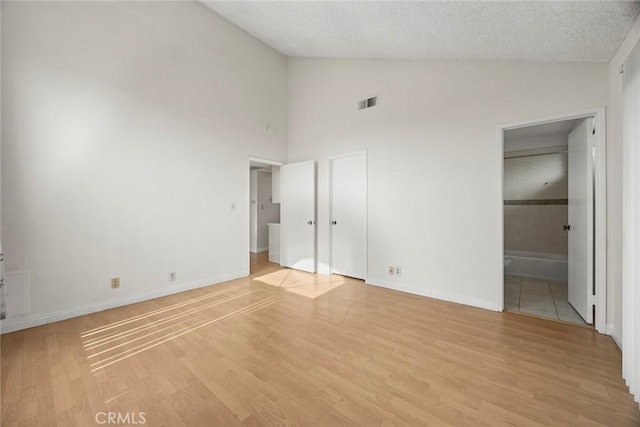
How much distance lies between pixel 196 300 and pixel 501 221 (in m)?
3.76

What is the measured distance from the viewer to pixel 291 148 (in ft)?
16.5

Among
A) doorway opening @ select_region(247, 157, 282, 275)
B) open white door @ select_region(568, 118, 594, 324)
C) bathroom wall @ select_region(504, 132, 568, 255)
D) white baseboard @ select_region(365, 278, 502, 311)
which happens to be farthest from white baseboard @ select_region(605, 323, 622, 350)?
doorway opening @ select_region(247, 157, 282, 275)

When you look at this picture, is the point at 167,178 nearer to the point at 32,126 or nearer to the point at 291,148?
the point at 32,126

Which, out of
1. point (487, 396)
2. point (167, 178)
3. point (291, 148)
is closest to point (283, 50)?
point (291, 148)

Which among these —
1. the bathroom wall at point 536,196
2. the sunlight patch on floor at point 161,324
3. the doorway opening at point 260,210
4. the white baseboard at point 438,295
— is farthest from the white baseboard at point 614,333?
the doorway opening at point 260,210

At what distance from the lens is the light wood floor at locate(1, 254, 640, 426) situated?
4.66ft

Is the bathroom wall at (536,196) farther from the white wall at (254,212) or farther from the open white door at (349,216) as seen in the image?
the white wall at (254,212)

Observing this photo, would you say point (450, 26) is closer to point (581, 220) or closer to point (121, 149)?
point (581, 220)

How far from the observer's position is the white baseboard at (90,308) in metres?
2.35

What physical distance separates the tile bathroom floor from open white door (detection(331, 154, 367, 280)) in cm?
197

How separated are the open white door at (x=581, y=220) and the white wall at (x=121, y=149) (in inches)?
171

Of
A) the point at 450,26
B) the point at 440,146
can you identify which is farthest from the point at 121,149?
the point at 440,146

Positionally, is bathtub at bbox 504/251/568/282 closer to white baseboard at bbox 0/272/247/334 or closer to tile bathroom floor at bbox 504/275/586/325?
tile bathroom floor at bbox 504/275/586/325

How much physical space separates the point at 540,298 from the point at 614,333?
110 centimetres
